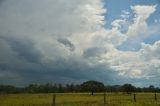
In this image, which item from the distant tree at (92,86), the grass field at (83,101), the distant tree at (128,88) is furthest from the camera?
the distant tree at (92,86)

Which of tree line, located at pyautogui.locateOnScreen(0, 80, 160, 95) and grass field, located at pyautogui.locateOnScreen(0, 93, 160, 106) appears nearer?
grass field, located at pyautogui.locateOnScreen(0, 93, 160, 106)

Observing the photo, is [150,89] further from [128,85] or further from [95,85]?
[95,85]

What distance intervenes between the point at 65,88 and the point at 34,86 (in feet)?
54.1

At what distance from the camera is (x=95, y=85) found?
148 meters

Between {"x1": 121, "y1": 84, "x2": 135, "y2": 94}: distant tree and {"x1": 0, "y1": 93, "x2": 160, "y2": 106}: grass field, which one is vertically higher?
{"x1": 121, "y1": 84, "x2": 135, "y2": 94}: distant tree

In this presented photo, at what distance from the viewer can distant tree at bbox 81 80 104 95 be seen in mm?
145500

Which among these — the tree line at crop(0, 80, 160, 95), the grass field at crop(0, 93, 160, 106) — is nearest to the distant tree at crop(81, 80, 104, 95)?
the tree line at crop(0, 80, 160, 95)

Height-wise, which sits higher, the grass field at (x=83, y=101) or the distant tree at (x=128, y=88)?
the distant tree at (x=128, y=88)

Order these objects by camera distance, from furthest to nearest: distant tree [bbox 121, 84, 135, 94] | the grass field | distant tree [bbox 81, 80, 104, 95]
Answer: distant tree [bbox 81, 80, 104, 95] → distant tree [bbox 121, 84, 135, 94] → the grass field

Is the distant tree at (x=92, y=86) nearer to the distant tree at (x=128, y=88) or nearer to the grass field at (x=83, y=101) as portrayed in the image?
the distant tree at (x=128, y=88)

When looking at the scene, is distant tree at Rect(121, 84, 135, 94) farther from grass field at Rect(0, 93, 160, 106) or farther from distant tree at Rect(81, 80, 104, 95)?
grass field at Rect(0, 93, 160, 106)

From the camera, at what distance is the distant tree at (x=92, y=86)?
5728 inches

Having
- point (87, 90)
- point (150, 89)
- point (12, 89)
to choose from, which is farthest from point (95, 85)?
point (12, 89)

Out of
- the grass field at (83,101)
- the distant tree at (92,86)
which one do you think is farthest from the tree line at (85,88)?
the grass field at (83,101)
